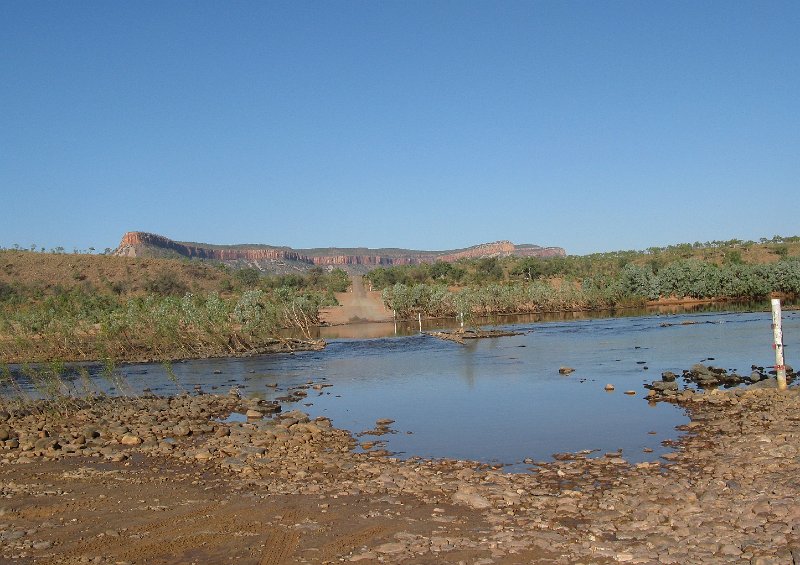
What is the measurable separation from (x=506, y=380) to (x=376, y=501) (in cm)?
1414

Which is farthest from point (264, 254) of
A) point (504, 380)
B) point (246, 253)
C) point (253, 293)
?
point (504, 380)

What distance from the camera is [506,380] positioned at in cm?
2375

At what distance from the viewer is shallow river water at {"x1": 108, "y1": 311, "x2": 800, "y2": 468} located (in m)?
14.8

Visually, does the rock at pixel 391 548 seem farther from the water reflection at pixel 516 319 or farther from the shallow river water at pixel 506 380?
the water reflection at pixel 516 319

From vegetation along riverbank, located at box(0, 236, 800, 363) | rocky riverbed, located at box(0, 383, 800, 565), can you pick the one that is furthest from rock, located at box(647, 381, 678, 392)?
vegetation along riverbank, located at box(0, 236, 800, 363)

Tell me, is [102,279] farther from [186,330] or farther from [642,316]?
[642,316]

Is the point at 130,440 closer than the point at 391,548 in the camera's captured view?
No

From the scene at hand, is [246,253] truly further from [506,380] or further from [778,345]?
[778,345]

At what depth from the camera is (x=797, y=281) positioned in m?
63.2

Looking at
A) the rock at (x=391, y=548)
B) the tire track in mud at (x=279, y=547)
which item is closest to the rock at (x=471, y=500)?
the rock at (x=391, y=548)

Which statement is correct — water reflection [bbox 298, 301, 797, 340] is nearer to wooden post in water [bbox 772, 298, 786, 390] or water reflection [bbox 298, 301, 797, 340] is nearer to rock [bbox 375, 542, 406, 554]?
wooden post in water [bbox 772, 298, 786, 390]

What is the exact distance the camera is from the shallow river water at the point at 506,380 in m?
14.8

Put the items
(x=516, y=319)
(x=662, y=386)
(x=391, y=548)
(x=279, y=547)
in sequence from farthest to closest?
(x=516, y=319) < (x=662, y=386) < (x=279, y=547) < (x=391, y=548)

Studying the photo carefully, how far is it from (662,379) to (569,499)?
1315 centimetres
